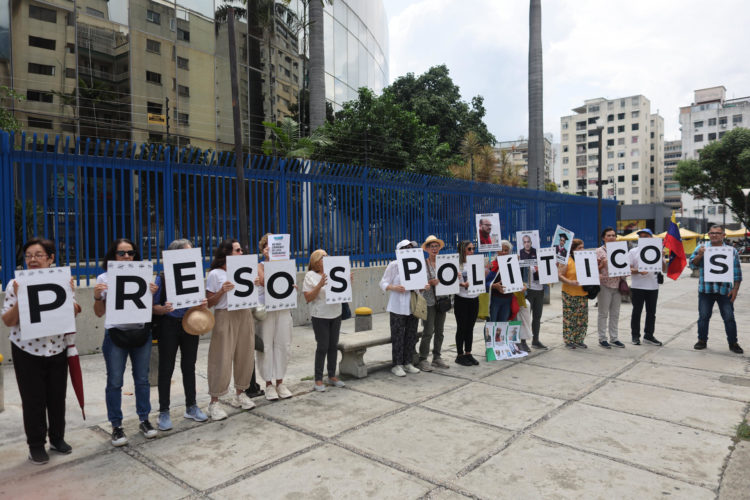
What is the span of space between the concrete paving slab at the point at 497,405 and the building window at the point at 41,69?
50.1 feet

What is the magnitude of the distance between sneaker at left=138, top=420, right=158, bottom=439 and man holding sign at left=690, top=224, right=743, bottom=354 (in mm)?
7595

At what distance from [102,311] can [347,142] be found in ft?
47.0

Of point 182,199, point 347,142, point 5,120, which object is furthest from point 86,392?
point 347,142

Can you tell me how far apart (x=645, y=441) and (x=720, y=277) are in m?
4.39

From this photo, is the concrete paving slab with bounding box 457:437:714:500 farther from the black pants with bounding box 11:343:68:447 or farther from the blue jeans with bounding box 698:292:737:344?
the blue jeans with bounding box 698:292:737:344

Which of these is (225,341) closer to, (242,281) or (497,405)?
(242,281)

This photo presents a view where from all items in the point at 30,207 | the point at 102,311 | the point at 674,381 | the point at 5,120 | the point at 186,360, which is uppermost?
the point at 5,120

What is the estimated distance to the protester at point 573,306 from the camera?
7.85m

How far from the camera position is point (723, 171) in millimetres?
43594

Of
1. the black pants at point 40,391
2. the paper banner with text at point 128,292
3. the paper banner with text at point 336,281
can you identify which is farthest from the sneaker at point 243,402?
the black pants at point 40,391

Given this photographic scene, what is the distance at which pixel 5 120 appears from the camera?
1078 centimetres

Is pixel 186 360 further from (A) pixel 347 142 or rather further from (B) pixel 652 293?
(A) pixel 347 142

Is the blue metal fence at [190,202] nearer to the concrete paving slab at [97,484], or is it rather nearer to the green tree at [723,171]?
the concrete paving slab at [97,484]

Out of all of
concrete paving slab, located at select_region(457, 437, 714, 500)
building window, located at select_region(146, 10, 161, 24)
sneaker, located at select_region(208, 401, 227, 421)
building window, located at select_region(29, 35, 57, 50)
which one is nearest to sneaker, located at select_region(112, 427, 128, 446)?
sneaker, located at select_region(208, 401, 227, 421)
